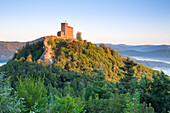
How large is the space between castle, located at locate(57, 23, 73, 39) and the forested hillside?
7.53 feet

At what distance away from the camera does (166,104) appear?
19.6 feet

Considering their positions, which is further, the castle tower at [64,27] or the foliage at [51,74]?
the castle tower at [64,27]

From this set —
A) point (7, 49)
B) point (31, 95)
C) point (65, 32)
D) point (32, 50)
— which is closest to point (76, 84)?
point (32, 50)

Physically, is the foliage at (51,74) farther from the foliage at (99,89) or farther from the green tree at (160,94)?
the green tree at (160,94)

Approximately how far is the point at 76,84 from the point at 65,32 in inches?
742

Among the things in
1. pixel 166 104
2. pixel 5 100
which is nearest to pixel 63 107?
pixel 5 100

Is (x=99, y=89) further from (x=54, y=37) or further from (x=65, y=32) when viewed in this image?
(x=65, y=32)

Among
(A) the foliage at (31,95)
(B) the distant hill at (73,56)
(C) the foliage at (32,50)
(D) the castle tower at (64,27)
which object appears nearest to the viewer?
(A) the foliage at (31,95)

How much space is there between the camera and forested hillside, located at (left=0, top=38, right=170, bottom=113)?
4106mm

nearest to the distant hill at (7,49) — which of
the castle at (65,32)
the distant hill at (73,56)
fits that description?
the distant hill at (73,56)

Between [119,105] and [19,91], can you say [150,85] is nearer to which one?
[119,105]

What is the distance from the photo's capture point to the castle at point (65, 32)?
4144 centimetres

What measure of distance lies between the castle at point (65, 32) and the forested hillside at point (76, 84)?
2296 mm

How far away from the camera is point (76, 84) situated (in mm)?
29969
